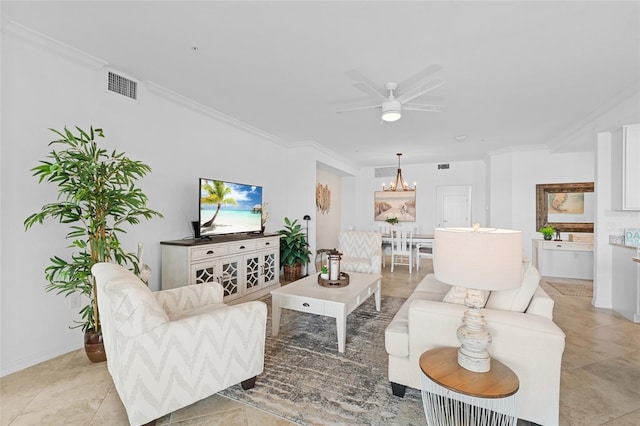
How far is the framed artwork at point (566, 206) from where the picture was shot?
5.61 metres

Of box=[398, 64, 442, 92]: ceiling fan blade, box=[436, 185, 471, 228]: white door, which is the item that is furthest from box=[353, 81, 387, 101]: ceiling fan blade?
box=[436, 185, 471, 228]: white door

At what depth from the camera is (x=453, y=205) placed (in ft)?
24.7

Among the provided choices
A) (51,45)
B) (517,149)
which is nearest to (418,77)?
(51,45)

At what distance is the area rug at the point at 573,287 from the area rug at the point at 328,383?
364 centimetres

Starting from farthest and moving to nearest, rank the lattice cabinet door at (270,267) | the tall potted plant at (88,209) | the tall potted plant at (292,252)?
the tall potted plant at (292,252) → the lattice cabinet door at (270,267) → the tall potted plant at (88,209)

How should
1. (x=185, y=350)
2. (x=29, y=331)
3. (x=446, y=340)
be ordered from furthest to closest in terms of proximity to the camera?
(x=29, y=331) < (x=446, y=340) < (x=185, y=350)

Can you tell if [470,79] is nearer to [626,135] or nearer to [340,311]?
[626,135]

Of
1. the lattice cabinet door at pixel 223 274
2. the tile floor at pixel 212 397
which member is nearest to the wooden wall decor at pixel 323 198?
the lattice cabinet door at pixel 223 274

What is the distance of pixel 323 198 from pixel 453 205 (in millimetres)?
3369

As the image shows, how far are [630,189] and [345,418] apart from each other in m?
4.25

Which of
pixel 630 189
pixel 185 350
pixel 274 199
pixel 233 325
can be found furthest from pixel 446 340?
pixel 274 199

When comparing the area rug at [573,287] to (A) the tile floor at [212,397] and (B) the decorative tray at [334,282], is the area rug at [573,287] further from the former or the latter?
(B) the decorative tray at [334,282]

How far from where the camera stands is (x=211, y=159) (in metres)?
4.09

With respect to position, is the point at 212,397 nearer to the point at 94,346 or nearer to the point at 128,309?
the point at 128,309
